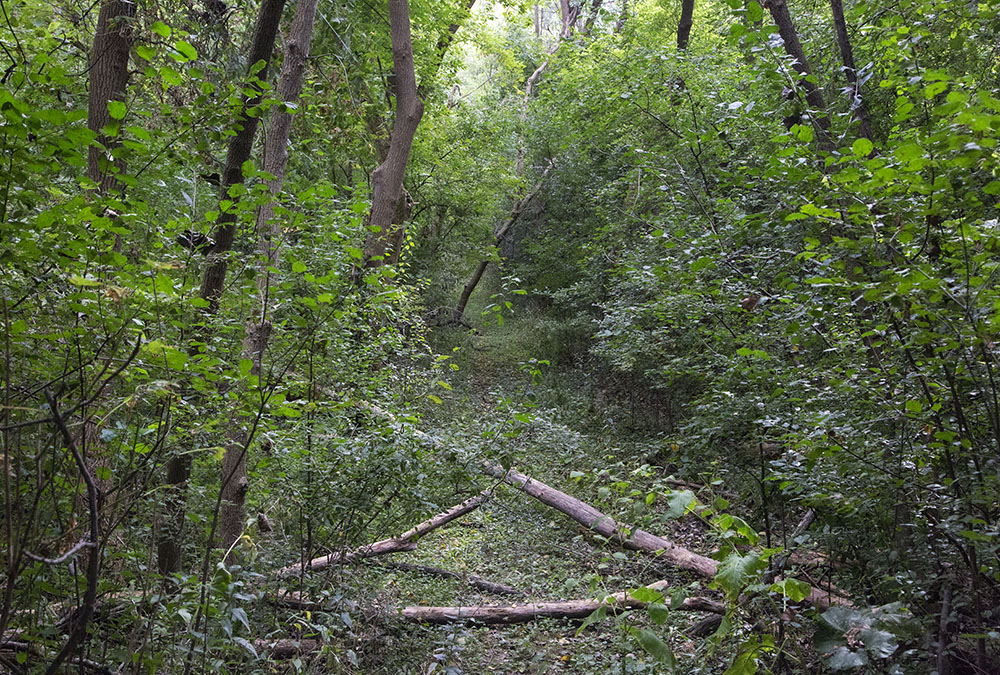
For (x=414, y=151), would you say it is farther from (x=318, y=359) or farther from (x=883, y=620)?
(x=883, y=620)

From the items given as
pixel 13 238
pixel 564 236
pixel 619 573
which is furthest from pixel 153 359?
pixel 564 236

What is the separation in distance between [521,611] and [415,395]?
7.25ft

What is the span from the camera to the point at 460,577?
636cm

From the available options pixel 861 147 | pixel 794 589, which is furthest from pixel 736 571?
pixel 861 147

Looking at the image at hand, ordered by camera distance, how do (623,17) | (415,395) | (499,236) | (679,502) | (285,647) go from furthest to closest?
(499,236) < (623,17) < (415,395) < (285,647) < (679,502)

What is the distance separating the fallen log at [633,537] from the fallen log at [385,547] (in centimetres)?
63

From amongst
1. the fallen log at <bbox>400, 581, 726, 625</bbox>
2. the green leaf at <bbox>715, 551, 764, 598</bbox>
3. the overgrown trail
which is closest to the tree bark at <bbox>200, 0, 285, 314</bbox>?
the overgrown trail

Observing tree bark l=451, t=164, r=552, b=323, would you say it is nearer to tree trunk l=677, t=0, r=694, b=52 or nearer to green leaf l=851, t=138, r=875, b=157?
tree trunk l=677, t=0, r=694, b=52

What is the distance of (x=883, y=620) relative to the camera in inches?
93.4

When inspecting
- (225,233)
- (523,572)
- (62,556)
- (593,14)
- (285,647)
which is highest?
(593,14)

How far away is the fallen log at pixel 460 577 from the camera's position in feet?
20.9

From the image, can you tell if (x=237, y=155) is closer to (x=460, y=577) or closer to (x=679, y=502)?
(x=679, y=502)

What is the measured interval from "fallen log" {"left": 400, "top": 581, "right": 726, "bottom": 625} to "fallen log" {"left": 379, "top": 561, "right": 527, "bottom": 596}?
1.45ft

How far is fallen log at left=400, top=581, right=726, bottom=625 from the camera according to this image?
5.29 meters
